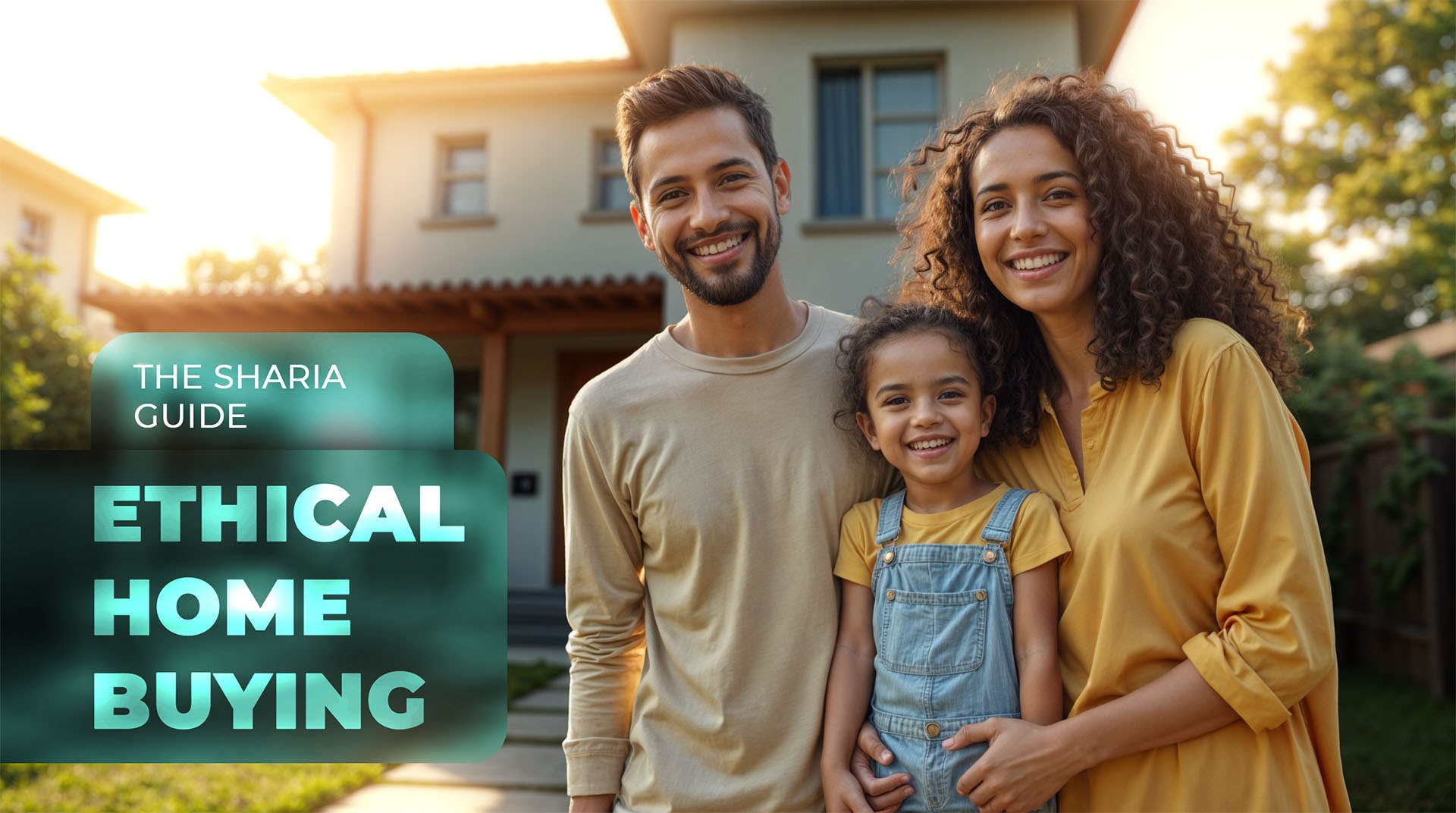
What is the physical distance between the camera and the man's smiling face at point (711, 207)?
2.17 m

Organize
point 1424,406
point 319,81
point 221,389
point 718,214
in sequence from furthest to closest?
point 319,81
point 1424,406
point 221,389
point 718,214

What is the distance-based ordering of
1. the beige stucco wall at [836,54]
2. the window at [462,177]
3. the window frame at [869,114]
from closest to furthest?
the beige stucco wall at [836,54] < the window frame at [869,114] < the window at [462,177]

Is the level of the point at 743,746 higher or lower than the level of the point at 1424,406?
lower

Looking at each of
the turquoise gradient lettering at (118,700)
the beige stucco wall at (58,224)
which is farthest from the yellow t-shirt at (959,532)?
the beige stucco wall at (58,224)

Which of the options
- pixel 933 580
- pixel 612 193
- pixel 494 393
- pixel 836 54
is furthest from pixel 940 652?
pixel 612 193

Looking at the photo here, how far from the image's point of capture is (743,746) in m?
2.01

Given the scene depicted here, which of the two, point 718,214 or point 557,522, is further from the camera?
point 557,522

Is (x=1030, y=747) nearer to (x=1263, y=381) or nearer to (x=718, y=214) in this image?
(x=1263, y=381)

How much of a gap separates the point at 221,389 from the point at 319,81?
7.67 metres

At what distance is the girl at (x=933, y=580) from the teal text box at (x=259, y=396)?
2339 mm

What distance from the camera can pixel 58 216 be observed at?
18.6 metres

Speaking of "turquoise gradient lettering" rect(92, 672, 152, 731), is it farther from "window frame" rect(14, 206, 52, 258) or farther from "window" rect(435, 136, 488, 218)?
"window frame" rect(14, 206, 52, 258)

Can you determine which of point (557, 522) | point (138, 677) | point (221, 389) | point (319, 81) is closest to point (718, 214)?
point (221, 389)

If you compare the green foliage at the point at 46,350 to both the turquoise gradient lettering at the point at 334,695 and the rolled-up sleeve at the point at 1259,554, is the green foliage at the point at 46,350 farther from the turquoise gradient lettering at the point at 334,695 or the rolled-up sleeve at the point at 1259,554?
the rolled-up sleeve at the point at 1259,554
